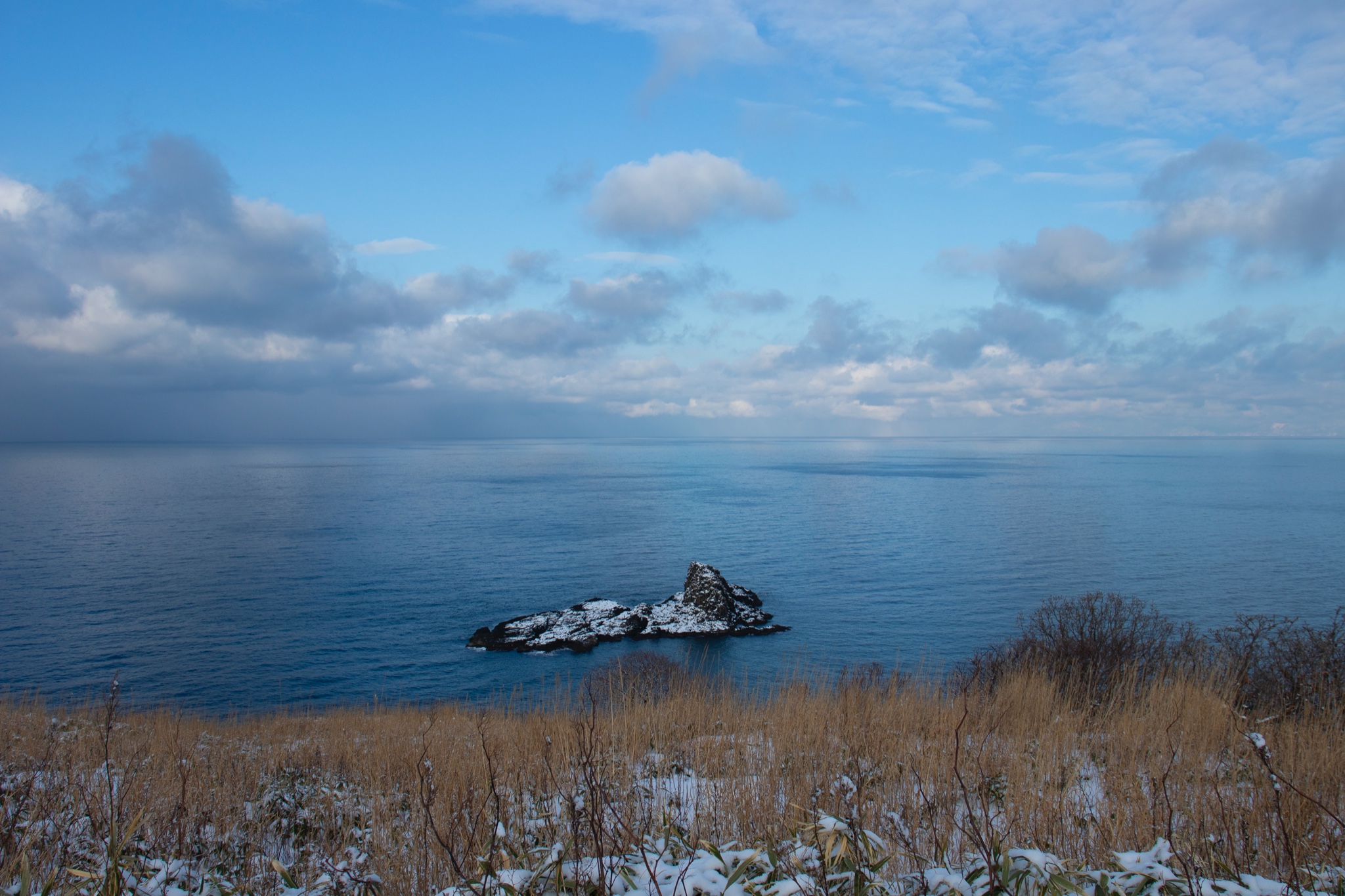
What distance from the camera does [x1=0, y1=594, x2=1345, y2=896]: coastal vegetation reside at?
394 centimetres

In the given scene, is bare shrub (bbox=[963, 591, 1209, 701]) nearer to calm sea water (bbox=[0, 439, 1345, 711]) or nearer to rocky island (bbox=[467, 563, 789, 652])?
calm sea water (bbox=[0, 439, 1345, 711])

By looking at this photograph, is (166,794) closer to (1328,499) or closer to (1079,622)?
(1079,622)

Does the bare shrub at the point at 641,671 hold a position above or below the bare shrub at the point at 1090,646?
below

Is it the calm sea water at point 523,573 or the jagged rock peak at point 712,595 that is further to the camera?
the jagged rock peak at point 712,595

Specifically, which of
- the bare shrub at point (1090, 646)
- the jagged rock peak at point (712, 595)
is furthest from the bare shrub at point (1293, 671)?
the jagged rock peak at point (712, 595)

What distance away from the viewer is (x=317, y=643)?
4253cm

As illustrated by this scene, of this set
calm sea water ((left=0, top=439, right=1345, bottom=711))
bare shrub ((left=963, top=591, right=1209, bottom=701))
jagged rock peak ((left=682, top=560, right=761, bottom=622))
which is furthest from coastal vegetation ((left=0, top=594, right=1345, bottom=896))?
jagged rock peak ((left=682, top=560, right=761, bottom=622))

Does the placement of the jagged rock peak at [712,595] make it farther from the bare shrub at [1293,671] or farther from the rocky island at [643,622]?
the bare shrub at [1293,671]

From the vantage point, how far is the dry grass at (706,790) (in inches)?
207

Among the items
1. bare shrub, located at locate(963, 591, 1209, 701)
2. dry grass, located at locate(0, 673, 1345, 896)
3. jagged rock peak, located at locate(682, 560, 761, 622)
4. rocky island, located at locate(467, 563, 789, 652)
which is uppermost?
dry grass, located at locate(0, 673, 1345, 896)

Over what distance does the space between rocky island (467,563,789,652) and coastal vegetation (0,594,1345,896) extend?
32212 mm

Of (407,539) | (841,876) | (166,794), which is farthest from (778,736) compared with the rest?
(407,539)

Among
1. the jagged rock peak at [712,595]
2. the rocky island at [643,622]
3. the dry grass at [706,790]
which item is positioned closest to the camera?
the dry grass at [706,790]

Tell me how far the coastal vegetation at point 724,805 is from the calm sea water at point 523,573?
9.23 meters
